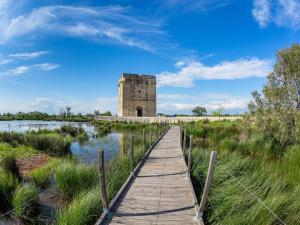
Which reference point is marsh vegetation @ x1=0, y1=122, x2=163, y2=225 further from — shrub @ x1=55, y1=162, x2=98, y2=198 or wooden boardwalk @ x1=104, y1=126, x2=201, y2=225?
wooden boardwalk @ x1=104, y1=126, x2=201, y2=225

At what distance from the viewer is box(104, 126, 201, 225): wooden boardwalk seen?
4535 mm

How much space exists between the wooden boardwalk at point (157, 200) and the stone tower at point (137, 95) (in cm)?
3750

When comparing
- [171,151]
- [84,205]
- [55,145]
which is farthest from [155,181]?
[55,145]

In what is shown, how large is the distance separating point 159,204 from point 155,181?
66.0 inches

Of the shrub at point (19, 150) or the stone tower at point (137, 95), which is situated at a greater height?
the stone tower at point (137, 95)

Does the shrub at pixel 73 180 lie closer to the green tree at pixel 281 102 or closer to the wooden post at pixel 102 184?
the wooden post at pixel 102 184

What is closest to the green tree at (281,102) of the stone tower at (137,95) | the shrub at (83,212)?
the shrub at (83,212)

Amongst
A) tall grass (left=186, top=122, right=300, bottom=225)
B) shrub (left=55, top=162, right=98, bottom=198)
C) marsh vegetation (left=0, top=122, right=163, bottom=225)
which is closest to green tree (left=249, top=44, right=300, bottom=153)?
tall grass (left=186, top=122, right=300, bottom=225)

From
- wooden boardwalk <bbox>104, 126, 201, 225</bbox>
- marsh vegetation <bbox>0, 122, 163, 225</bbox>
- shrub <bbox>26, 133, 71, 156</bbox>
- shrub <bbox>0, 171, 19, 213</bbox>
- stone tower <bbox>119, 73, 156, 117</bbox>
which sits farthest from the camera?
stone tower <bbox>119, 73, 156, 117</bbox>

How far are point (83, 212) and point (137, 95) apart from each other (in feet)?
136

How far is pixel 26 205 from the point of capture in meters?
6.00

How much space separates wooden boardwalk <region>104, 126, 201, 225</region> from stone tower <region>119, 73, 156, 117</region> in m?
37.5

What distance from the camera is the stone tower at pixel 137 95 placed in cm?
4534

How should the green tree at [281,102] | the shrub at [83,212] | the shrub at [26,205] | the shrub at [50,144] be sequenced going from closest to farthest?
the shrub at [83,212] → the shrub at [26,205] → the green tree at [281,102] → the shrub at [50,144]
